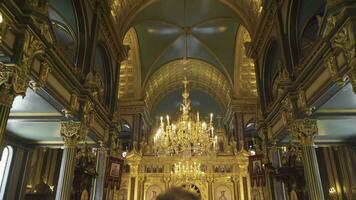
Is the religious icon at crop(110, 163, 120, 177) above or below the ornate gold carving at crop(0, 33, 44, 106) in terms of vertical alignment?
below

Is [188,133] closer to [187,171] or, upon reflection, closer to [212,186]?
[187,171]

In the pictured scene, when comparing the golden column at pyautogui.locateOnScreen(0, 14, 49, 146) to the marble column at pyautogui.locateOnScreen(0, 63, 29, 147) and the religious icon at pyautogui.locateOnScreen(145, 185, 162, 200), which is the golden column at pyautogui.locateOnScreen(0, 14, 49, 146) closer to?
the marble column at pyautogui.locateOnScreen(0, 63, 29, 147)

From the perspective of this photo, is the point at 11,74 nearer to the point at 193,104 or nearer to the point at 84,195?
the point at 84,195

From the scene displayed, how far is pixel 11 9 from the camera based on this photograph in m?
5.29

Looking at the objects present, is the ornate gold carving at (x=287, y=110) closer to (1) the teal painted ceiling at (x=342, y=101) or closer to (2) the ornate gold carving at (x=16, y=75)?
(1) the teal painted ceiling at (x=342, y=101)

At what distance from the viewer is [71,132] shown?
A: 848cm

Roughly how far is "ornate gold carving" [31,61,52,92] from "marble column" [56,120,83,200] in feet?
7.66

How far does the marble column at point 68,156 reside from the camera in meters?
7.65

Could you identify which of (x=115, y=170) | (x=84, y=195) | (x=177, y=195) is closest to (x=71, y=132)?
(x=84, y=195)

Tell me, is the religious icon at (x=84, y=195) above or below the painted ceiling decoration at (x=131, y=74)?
below

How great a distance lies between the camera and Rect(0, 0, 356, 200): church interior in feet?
20.2

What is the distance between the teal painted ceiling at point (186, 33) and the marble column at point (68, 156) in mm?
8712

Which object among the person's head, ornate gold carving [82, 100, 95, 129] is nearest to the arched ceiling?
ornate gold carving [82, 100, 95, 129]

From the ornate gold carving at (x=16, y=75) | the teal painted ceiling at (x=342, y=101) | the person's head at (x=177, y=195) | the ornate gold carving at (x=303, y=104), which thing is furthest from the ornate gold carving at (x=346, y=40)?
the ornate gold carving at (x=16, y=75)
